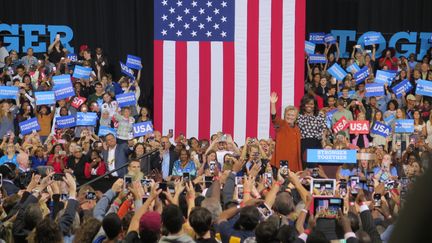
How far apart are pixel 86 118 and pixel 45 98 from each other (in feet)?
3.39

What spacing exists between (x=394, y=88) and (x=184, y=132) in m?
4.48

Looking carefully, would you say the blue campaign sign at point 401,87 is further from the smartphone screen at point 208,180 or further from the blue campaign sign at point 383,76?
the smartphone screen at point 208,180

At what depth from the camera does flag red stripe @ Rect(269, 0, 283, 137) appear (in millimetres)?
13188

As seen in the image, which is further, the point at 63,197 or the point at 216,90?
the point at 216,90

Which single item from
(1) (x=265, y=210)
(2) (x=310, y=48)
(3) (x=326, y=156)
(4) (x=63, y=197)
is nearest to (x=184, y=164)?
(3) (x=326, y=156)

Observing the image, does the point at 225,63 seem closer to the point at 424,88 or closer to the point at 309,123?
the point at 424,88

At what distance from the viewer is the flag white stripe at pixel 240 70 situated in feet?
43.5

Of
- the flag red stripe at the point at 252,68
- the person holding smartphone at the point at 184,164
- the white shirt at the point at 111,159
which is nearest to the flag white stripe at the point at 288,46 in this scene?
the flag red stripe at the point at 252,68

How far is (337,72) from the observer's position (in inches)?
641

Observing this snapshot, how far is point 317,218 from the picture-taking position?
202 inches

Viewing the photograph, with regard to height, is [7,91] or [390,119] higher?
[7,91]

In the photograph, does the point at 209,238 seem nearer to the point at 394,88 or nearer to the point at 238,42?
the point at 238,42

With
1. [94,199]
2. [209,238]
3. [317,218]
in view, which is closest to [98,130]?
[94,199]

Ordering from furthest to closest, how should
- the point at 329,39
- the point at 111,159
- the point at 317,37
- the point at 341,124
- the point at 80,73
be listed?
the point at 317,37 < the point at 329,39 < the point at 80,73 < the point at 341,124 < the point at 111,159
